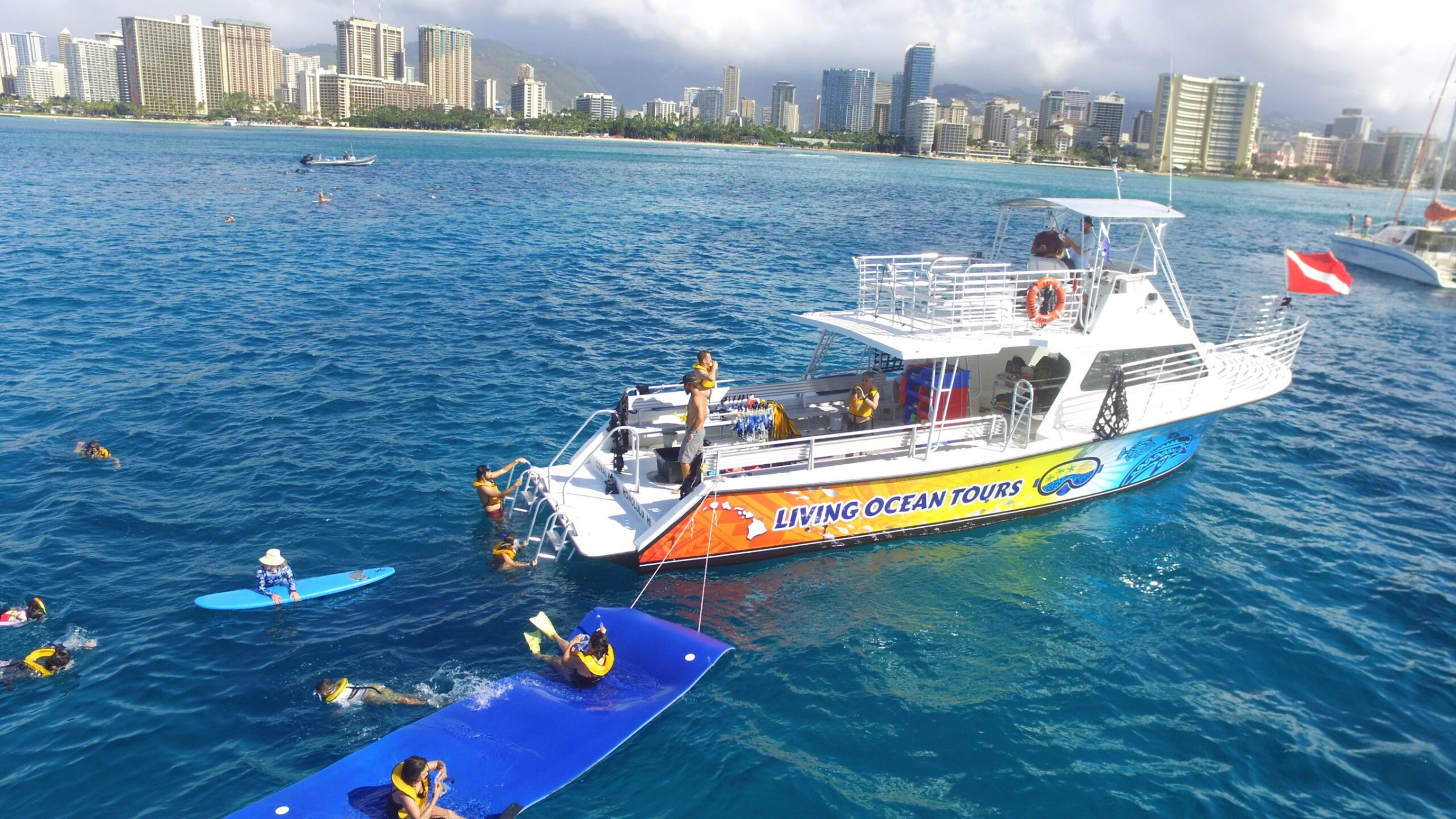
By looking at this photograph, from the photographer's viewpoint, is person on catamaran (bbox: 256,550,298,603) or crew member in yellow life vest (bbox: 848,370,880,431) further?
crew member in yellow life vest (bbox: 848,370,880,431)

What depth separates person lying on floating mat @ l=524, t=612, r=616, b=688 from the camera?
36.0 ft

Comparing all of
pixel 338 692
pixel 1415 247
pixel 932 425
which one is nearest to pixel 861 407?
pixel 932 425

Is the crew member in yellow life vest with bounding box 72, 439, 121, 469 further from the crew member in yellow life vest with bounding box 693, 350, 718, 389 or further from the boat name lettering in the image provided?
the boat name lettering

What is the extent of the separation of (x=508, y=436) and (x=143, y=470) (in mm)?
7080

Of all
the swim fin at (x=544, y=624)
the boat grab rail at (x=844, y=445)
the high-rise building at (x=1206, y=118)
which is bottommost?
the swim fin at (x=544, y=624)

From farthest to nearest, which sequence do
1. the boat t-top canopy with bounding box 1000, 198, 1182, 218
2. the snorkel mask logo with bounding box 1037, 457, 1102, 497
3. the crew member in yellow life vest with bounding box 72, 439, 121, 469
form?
the crew member in yellow life vest with bounding box 72, 439, 121, 469
the boat t-top canopy with bounding box 1000, 198, 1182, 218
the snorkel mask logo with bounding box 1037, 457, 1102, 497

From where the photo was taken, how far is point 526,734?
1006 centimetres

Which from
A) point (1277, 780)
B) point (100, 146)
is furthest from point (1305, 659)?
point (100, 146)

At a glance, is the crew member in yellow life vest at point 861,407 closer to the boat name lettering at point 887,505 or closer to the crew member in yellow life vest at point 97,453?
the boat name lettering at point 887,505

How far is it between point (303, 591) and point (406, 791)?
5.49 metres

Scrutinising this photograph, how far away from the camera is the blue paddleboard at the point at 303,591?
12.6 m

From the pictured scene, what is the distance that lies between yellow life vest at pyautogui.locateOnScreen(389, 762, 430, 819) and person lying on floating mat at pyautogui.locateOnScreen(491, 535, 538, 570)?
17.2 feet

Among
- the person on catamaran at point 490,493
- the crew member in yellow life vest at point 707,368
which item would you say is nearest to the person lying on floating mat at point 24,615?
the person on catamaran at point 490,493

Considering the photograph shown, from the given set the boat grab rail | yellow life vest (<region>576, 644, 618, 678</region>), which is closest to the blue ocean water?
yellow life vest (<region>576, 644, 618, 678</region>)
